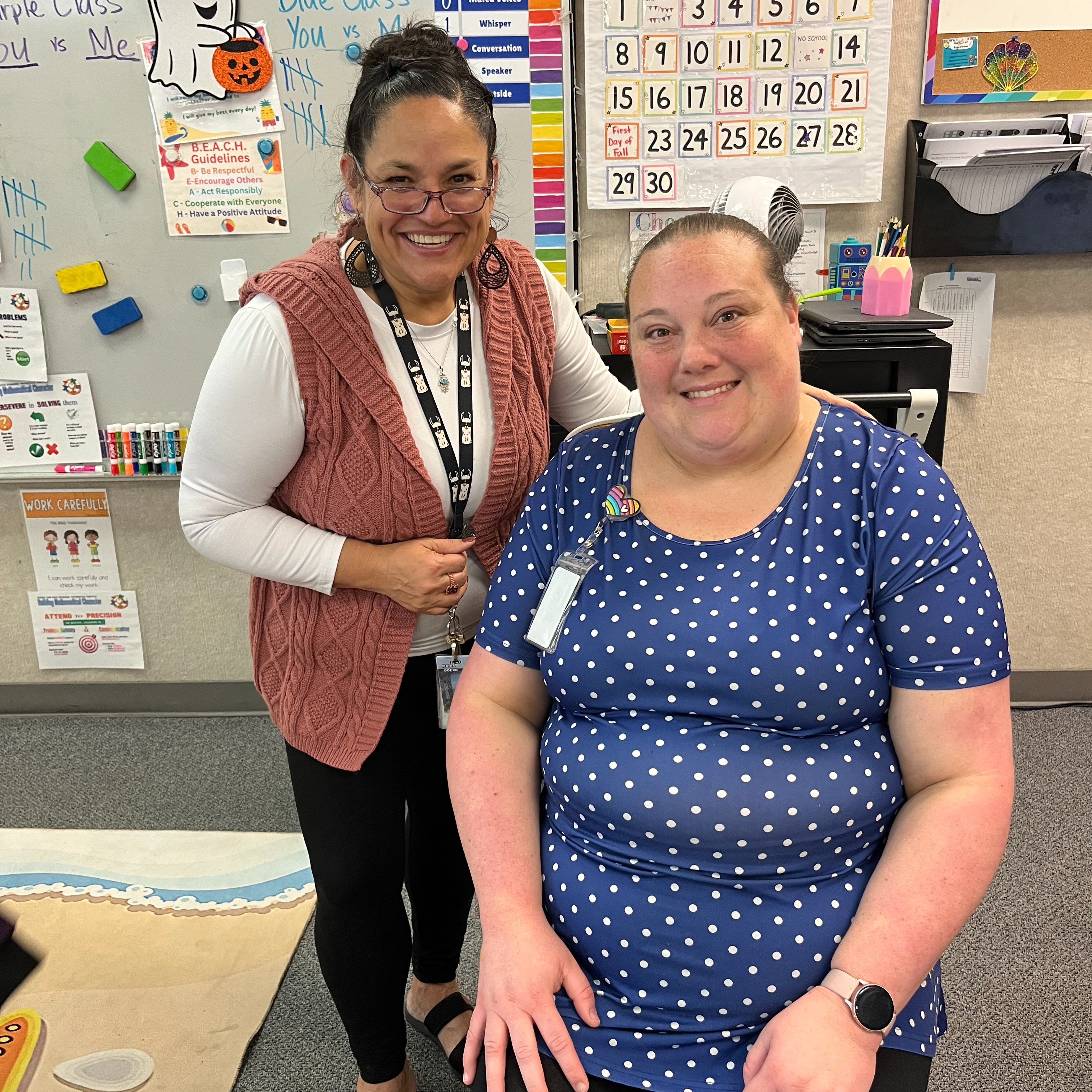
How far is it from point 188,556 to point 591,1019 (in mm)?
2156

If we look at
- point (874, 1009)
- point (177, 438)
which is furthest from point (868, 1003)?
point (177, 438)

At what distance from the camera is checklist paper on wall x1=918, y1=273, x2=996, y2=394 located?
2.49 metres

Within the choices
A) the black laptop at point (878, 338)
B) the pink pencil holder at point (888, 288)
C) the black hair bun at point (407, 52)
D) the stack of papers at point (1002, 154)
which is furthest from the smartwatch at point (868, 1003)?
the stack of papers at point (1002, 154)

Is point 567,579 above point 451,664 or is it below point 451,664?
above

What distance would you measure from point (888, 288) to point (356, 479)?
1.35 metres

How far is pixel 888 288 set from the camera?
2.11 metres

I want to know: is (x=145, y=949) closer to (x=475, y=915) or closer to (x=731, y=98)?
(x=475, y=915)

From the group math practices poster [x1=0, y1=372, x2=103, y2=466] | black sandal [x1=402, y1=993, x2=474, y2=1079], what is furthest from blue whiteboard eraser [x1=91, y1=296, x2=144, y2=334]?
black sandal [x1=402, y1=993, x2=474, y2=1079]

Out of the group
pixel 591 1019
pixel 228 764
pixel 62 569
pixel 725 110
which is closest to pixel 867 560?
pixel 591 1019

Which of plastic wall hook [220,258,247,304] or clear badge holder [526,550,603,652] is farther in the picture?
plastic wall hook [220,258,247,304]

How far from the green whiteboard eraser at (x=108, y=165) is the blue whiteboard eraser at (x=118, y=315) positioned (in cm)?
29

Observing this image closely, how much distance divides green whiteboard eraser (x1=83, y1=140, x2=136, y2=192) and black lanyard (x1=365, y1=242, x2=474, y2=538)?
4.86ft

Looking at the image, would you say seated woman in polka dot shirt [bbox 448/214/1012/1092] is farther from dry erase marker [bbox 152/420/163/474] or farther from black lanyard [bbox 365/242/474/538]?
dry erase marker [bbox 152/420/163/474]

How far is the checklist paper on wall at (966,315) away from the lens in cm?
249
